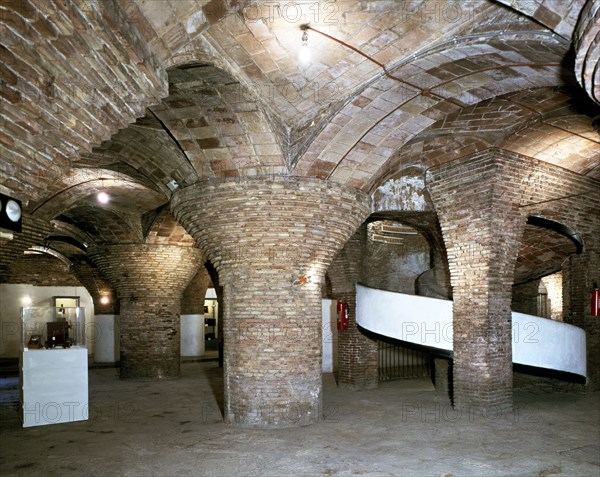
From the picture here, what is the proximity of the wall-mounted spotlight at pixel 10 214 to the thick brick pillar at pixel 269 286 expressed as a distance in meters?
3.67

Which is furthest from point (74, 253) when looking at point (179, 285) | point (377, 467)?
point (377, 467)

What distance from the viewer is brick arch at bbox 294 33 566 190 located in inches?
224

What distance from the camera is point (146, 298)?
12.6 m

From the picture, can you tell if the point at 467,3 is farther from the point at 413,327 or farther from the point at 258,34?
the point at 413,327

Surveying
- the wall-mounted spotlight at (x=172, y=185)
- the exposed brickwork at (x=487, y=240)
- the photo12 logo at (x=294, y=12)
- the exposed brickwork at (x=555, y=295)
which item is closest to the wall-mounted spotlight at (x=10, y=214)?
the photo12 logo at (x=294, y=12)

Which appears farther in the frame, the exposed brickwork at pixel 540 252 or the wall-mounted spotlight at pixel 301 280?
the exposed brickwork at pixel 540 252

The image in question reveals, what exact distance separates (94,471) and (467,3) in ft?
20.0

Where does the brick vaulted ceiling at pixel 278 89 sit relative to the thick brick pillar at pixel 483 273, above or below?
above

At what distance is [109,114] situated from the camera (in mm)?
4273

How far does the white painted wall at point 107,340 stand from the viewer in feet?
57.3

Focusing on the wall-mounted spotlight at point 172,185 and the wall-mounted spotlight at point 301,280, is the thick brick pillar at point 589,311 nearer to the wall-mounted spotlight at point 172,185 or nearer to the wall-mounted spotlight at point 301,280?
the wall-mounted spotlight at point 301,280

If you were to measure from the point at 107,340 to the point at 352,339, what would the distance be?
994 cm

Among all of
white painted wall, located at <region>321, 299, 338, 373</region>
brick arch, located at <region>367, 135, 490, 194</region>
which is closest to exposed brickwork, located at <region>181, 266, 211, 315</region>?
white painted wall, located at <region>321, 299, 338, 373</region>

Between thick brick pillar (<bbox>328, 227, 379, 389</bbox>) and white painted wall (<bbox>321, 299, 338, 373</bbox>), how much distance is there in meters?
2.57
